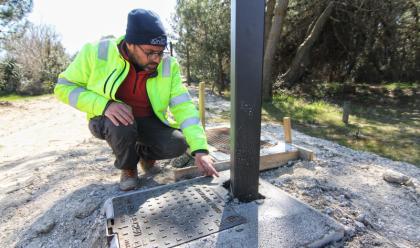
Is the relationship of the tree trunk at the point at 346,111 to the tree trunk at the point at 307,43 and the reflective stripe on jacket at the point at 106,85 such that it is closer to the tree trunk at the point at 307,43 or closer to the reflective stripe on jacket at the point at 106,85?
the tree trunk at the point at 307,43

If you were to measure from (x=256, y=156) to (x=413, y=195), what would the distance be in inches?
60.2

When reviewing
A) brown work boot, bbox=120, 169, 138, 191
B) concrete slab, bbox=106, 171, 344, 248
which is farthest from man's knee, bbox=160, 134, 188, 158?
concrete slab, bbox=106, 171, 344, 248

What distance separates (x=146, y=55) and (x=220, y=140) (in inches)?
66.6

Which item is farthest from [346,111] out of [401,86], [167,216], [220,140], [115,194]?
[401,86]

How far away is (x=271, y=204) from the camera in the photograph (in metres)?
2.02

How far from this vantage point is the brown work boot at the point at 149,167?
3.05 m

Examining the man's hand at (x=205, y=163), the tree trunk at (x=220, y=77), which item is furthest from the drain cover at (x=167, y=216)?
the tree trunk at (x=220, y=77)

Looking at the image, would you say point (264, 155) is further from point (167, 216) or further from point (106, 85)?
point (106, 85)

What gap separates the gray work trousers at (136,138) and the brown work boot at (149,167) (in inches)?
8.0

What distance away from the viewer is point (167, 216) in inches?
76.0

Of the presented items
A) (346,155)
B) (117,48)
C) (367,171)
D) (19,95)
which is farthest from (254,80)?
(19,95)

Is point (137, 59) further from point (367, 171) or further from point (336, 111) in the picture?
point (336, 111)

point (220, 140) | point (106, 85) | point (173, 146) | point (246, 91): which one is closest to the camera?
point (246, 91)

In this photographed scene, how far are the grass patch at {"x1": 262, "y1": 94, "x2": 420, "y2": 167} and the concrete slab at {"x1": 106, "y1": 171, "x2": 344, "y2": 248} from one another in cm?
323
